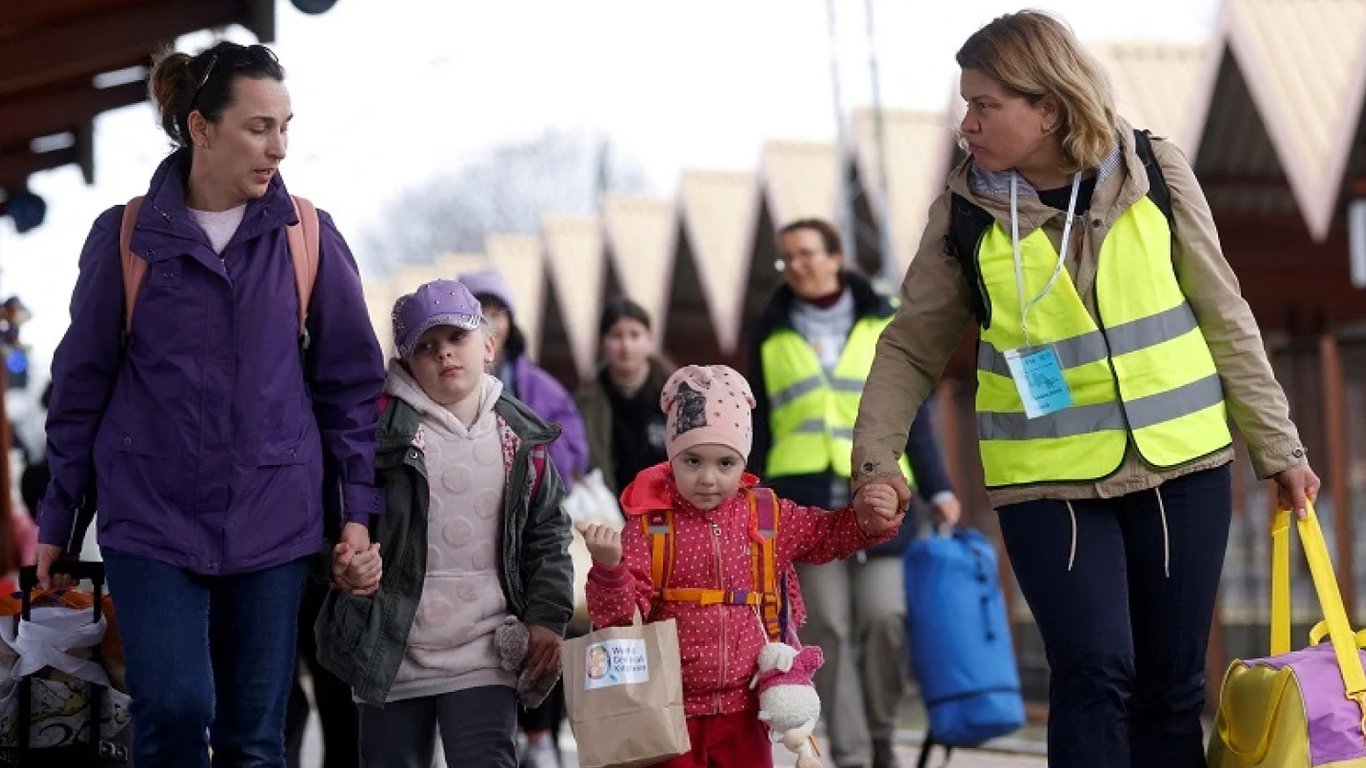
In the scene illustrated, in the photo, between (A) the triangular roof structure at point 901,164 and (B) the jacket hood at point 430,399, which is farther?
(A) the triangular roof structure at point 901,164

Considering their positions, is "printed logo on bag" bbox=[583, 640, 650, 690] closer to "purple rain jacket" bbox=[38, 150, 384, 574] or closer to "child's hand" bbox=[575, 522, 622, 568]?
"child's hand" bbox=[575, 522, 622, 568]

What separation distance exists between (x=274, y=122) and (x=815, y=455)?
3.60 m

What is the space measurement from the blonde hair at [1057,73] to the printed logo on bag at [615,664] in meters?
1.51

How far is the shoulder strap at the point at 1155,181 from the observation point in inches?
210

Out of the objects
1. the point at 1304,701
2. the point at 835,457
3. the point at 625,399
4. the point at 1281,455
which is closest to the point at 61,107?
the point at 625,399

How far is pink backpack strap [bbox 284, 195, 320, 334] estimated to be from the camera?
5.34m

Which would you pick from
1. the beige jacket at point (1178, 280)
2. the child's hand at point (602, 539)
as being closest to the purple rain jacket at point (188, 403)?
the child's hand at point (602, 539)

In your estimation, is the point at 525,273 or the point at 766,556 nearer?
the point at 766,556

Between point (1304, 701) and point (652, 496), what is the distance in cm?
166

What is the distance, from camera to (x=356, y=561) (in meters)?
5.31

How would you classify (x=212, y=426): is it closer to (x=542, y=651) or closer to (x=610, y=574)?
(x=610, y=574)

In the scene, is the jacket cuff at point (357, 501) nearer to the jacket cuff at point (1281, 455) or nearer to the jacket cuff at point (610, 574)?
the jacket cuff at point (610, 574)

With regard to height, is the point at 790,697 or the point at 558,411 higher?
the point at 558,411

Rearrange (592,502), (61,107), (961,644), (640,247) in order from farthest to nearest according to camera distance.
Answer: (640,247), (61,107), (592,502), (961,644)
